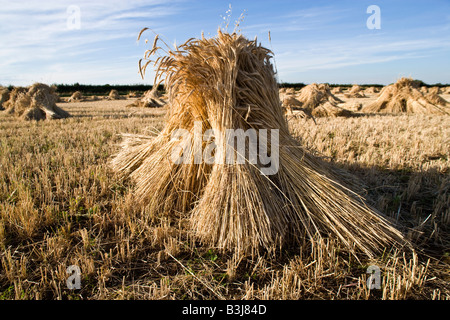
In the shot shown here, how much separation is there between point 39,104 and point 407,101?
520 inches

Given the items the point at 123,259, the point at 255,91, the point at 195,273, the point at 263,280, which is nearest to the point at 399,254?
the point at 263,280

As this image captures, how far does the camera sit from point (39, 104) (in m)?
8.93

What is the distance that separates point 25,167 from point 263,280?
11.1 feet

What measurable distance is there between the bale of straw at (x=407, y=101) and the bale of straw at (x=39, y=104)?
1141cm

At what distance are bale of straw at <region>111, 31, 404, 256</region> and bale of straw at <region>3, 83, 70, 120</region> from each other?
8145mm

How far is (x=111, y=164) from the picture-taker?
3393 millimetres

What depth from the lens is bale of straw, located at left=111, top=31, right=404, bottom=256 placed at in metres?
1.87

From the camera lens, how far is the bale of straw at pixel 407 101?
9.41 meters

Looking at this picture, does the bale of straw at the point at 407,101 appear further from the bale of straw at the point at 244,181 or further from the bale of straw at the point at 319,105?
the bale of straw at the point at 244,181

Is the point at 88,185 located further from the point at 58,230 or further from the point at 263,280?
the point at 263,280

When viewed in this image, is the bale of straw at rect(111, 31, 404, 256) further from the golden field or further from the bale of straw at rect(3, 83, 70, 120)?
the bale of straw at rect(3, 83, 70, 120)

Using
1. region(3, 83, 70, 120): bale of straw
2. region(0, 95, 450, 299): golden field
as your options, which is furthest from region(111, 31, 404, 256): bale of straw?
region(3, 83, 70, 120): bale of straw

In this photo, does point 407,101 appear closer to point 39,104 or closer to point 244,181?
point 244,181

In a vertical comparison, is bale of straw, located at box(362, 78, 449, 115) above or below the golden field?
above
